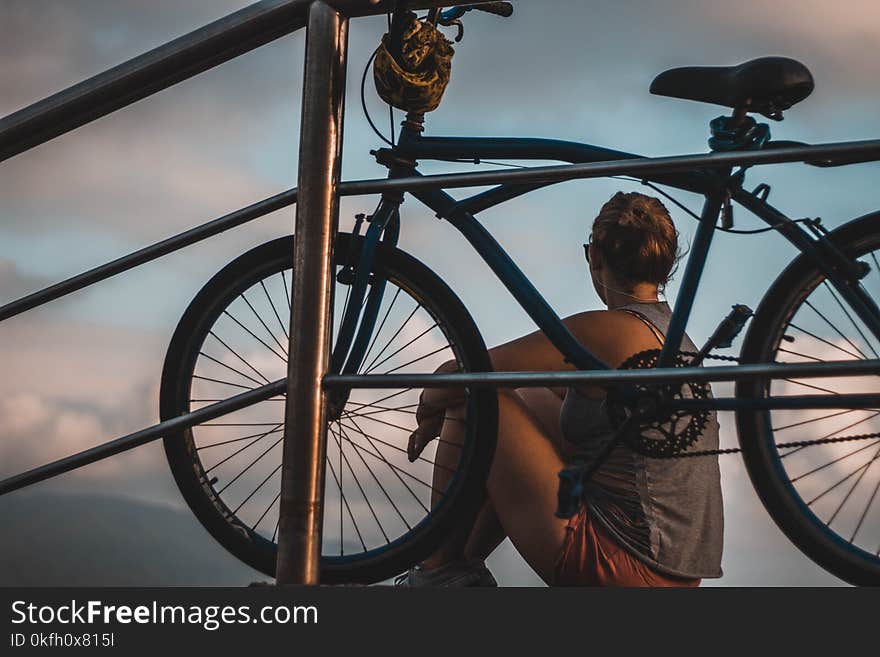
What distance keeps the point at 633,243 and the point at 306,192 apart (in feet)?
2.71

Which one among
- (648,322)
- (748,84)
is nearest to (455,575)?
(648,322)

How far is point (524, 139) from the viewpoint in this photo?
1795 millimetres

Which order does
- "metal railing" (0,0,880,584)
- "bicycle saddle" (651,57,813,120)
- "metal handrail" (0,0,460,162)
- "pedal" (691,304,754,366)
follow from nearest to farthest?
"metal railing" (0,0,880,584), "metal handrail" (0,0,460,162), "bicycle saddle" (651,57,813,120), "pedal" (691,304,754,366)

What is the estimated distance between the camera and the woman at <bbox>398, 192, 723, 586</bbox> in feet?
6.14

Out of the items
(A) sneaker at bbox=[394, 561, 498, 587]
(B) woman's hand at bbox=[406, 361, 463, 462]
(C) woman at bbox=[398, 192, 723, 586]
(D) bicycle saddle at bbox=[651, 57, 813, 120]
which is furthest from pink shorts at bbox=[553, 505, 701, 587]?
(D) bicycle saddle at bbox=[651, 57, 813, 120]

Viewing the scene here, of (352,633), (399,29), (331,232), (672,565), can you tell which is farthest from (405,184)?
(672,565)

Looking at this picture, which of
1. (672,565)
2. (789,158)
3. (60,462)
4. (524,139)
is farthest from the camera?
(672,565)

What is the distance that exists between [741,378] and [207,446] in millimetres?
968

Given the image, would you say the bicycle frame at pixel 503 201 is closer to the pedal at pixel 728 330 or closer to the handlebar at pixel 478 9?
the pedal at pixel 728 330

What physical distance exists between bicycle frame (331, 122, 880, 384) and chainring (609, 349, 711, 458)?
2.3 inches

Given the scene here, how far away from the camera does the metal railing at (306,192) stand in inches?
53.9

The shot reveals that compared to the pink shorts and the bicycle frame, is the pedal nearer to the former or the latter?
the bicycle frame

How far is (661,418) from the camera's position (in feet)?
5.90

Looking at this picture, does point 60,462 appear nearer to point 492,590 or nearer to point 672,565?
point 492,590
